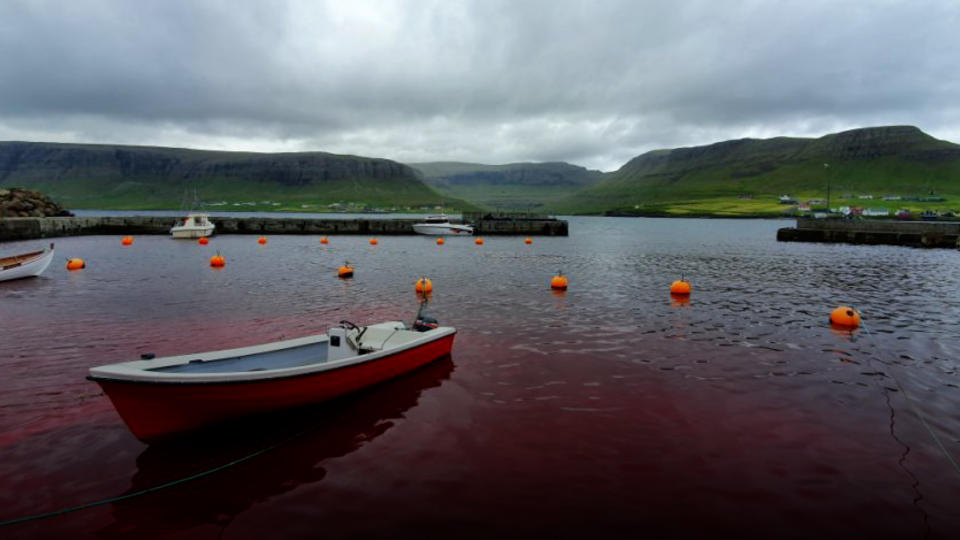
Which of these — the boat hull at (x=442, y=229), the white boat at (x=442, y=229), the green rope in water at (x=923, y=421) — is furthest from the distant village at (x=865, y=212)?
the green rope in water at (x=923, y=421)

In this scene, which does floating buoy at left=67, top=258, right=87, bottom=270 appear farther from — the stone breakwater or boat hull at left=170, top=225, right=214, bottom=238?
the stone breakwater

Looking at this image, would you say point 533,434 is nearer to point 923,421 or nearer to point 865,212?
point 923,421

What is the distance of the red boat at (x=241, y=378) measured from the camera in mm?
8984

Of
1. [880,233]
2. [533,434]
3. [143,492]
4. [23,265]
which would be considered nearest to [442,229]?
[23,265]

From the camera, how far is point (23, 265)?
3058 centimetres

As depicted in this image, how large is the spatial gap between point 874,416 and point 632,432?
6329 millimetres

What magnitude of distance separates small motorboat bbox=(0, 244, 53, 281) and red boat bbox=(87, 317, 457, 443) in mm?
29208

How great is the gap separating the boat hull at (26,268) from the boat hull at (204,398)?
3026 cm

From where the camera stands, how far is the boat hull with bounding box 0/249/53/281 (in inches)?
1174

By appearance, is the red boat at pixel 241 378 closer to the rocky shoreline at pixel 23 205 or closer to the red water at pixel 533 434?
the red water at pixel 533 434

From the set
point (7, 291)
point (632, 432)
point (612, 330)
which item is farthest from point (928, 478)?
point (7, 291)

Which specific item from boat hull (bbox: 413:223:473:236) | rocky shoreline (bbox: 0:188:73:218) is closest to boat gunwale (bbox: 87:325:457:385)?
boat hull (bbox: 413:223:473:236)

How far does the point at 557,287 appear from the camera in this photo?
30.5 metres

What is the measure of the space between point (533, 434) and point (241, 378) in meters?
6.17
